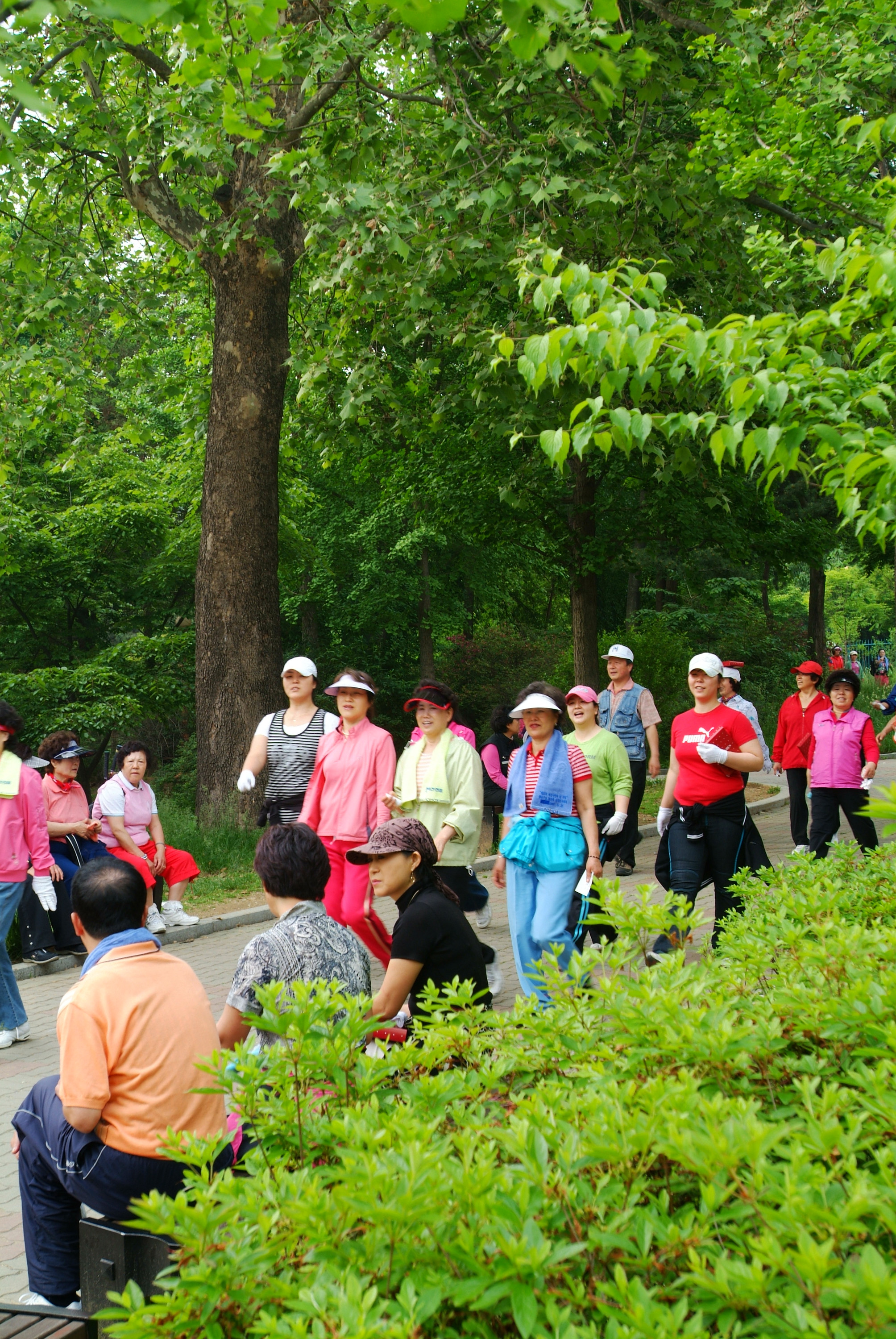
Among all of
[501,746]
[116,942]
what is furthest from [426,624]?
[116,942]

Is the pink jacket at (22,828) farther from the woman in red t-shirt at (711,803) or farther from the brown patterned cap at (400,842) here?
the woman in red t-shirt at (711,803)

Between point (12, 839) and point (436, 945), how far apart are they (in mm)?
3626

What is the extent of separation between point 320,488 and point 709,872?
21.1 meters

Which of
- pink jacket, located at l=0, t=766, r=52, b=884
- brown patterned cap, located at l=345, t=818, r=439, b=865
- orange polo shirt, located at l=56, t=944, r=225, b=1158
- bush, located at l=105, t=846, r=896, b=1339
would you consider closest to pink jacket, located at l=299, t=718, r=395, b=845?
pink jacket, located at l=0, t=766, r=52, b=884

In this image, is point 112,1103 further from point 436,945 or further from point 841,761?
point 841,761

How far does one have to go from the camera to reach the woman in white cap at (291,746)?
7703mm

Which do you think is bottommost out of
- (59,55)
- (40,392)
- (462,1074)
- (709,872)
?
(709,872)

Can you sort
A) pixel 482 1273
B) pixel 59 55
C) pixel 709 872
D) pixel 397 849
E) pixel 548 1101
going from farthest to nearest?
pixel 59 55, pixel 709 872, pixel 397 849, pixel 548 1101, pixel 482 1273

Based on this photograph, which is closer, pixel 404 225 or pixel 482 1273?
pixel 482 1273

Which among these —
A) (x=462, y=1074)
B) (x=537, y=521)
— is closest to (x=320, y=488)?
(x=537, y=521)

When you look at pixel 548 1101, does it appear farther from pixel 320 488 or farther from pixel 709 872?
pixel 320 488

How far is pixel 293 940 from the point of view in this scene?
423 centimetres

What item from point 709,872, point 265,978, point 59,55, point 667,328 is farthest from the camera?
point 59,55

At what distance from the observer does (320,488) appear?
2703 cm
